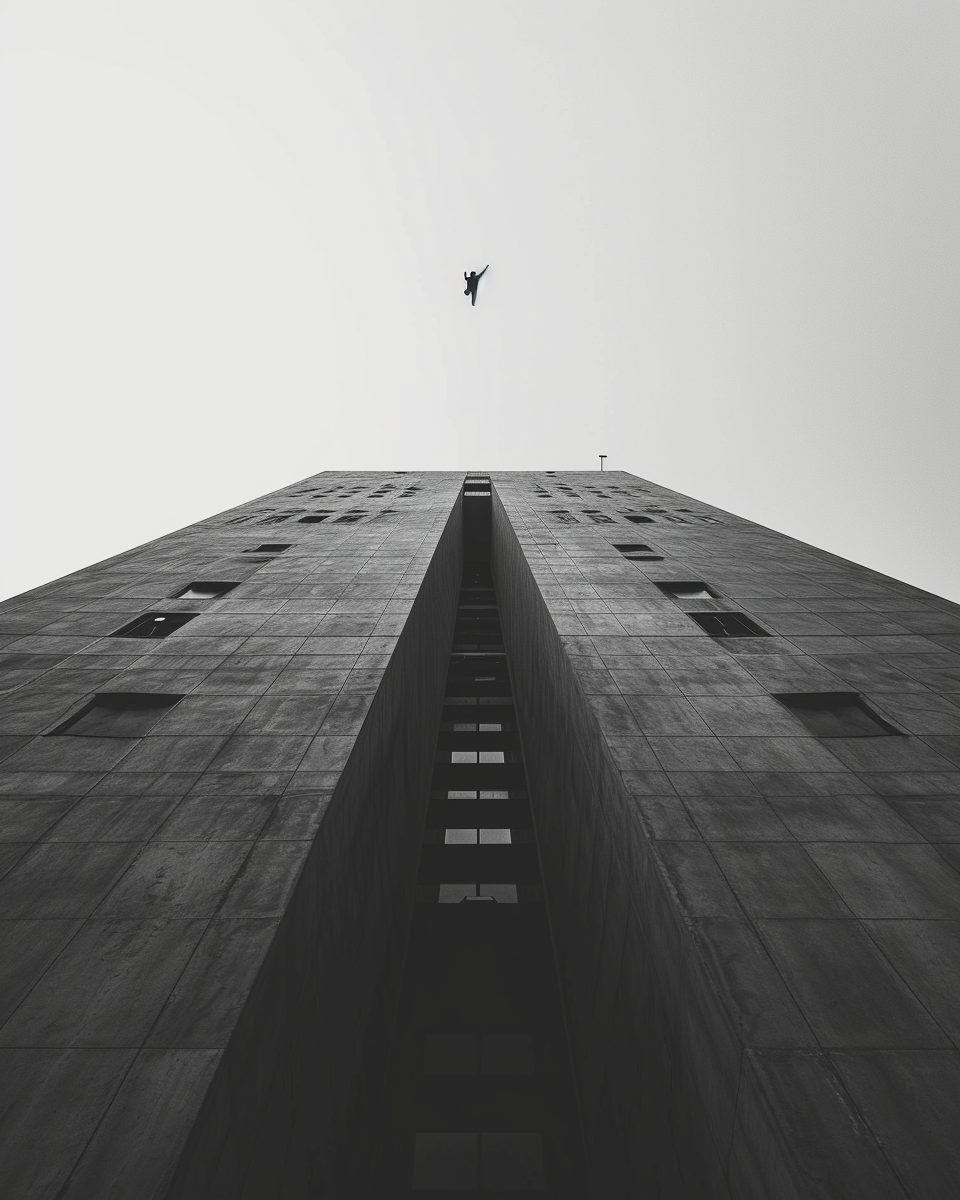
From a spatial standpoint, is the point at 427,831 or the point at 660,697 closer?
the point at 660,697

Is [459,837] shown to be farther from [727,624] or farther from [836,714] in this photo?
[836,714]

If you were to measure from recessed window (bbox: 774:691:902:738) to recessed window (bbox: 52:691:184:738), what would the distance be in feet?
43.8

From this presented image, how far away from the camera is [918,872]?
838 centimetres

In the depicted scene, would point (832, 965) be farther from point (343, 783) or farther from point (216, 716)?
point (216, 716)

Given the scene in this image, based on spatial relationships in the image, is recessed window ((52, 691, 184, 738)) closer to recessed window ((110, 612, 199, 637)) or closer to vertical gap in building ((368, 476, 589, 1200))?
recessed window ((110, 612, 199, 637))

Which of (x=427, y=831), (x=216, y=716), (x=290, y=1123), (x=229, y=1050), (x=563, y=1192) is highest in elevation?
(x=216, y=716)

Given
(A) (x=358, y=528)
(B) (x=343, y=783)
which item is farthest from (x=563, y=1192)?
(A) (x=358, y=528)

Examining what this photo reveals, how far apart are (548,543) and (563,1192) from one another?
63.3 ft

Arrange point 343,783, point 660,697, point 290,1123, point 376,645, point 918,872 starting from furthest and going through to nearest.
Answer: point 376,645 → point 660,697 → point 343,783 → point 918,872 → point 290,1123

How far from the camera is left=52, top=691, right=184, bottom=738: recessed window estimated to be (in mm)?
11633

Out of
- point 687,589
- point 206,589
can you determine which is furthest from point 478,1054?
point 206,589

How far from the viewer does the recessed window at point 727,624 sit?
52.2 ft

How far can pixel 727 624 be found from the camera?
16547 mm

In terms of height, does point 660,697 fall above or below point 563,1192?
above
